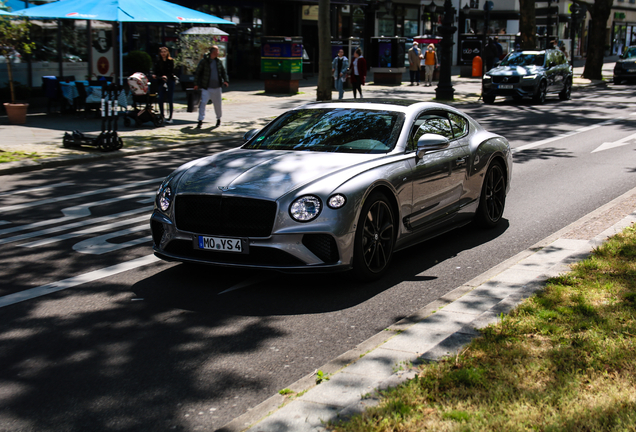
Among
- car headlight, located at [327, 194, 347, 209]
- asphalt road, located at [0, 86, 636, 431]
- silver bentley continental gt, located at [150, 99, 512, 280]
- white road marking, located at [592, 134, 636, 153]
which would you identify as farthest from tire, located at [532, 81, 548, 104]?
car headlight, located at [327, 194, 347, 209]

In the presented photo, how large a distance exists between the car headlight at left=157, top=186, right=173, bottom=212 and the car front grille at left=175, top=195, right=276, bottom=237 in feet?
0.67

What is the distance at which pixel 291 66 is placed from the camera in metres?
27.8

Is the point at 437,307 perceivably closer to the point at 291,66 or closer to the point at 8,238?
the point at 8,238

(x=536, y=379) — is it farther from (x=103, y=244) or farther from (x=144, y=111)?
(x=144, y=111)

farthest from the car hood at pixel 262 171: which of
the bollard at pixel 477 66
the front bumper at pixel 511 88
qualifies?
the bollard at pixel 477 66

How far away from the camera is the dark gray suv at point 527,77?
26016mm

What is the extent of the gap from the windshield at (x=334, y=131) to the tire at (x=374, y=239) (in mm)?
666

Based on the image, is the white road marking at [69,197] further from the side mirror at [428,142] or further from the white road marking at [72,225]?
the side mirror at [428,142]

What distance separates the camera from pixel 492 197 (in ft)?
27.1

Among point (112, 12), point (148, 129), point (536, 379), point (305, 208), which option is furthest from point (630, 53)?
point (536, 379)

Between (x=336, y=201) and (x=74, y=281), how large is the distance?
2.31 metres

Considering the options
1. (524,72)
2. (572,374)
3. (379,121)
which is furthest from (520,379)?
(524,72)

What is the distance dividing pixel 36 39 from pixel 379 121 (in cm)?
1840

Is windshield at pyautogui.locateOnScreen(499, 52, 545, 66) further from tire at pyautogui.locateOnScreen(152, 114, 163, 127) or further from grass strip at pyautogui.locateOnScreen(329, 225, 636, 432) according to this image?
grass strip at pyautogui.locateOnScreen(329, 225, 636, 432)
